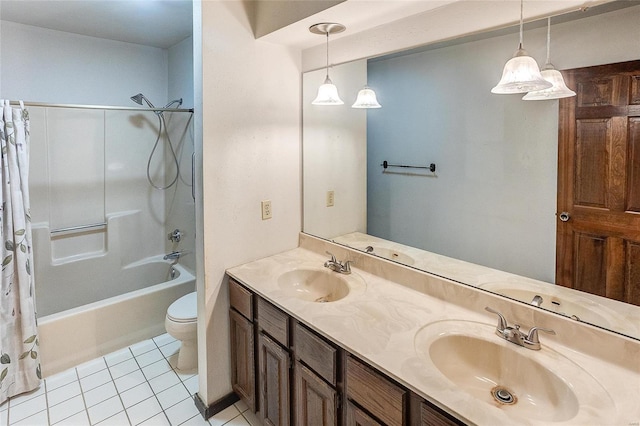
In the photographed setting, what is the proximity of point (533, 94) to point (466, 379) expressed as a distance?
1.07 meters

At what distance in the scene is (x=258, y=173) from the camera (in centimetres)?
204

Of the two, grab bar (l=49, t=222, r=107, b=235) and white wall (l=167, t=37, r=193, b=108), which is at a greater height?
white wall (l=167, t=37, r=193, b=108)

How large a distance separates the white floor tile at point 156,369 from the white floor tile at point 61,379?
423 mm

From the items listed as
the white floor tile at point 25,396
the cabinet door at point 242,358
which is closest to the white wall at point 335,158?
the cabinet door at point 242,358

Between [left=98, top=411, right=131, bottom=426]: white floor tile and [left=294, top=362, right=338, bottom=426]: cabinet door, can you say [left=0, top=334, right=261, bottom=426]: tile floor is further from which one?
[left=294, top=362, right=338, bottom=426]: cabinet door

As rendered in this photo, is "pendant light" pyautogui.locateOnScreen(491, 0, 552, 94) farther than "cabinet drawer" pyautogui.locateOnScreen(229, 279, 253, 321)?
No

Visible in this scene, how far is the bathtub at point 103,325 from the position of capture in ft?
7.46

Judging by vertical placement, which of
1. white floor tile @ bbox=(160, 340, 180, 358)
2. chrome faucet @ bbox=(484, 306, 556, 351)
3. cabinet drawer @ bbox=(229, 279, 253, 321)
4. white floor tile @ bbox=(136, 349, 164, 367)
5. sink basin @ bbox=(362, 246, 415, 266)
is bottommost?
white floor tile @ bbox=(136, 349, 164, 367)

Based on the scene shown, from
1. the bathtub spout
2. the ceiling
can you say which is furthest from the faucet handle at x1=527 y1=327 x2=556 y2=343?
the bathtub spout

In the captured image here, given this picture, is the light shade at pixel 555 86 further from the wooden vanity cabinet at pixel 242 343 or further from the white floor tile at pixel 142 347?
the white floor tile at pixel 142 347

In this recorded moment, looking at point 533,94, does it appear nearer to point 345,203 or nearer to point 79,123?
point 345,203

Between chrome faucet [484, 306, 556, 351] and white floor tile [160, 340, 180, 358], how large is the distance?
2.22 m

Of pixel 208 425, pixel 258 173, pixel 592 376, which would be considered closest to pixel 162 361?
pixel 208 425

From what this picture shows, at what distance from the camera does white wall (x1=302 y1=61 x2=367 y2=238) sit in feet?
6.72
